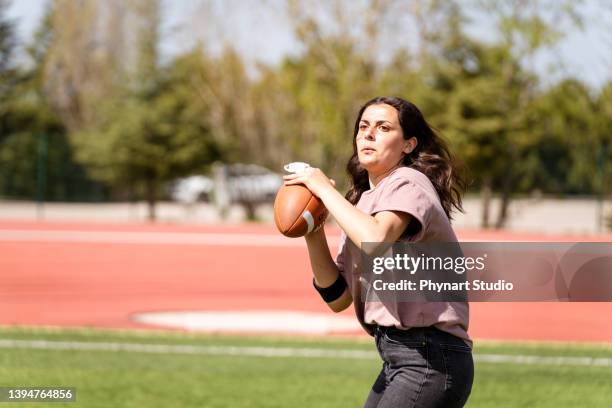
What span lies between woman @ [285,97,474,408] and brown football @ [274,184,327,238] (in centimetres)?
5

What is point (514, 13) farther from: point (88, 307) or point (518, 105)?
point (88, 307)

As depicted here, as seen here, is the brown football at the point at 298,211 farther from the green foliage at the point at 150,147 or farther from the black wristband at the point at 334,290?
the green foliage at the point at 150,147

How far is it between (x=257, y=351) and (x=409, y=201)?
6.20 metres

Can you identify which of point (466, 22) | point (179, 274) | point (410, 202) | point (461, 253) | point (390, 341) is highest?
point (466, 22)

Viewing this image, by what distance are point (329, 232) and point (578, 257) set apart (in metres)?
20.5

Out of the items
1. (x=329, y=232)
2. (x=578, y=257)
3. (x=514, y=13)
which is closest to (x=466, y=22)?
(x=514, y=13)

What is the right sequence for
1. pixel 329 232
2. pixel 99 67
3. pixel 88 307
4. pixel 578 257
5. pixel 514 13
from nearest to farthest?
pixel 578 257 < pixel 88 307 < pixel 329 232 < pixel 514 13 < pixel 99 67

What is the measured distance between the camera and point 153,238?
23078 mm

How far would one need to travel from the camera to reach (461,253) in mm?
3170

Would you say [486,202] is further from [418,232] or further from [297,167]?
[418,232]

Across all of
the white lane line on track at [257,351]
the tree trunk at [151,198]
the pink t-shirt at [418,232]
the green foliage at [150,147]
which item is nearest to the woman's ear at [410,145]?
the pink t-shirt at [418,232]

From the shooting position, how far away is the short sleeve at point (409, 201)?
2.96 m

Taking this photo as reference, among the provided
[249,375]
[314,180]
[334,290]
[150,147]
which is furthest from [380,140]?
[150,147]

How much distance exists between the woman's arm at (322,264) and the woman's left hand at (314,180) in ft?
1.00
